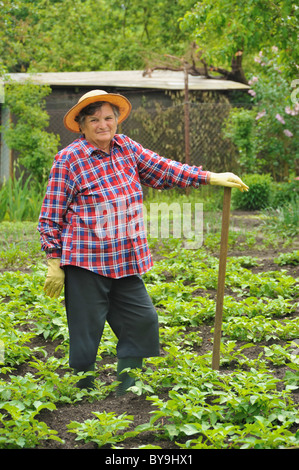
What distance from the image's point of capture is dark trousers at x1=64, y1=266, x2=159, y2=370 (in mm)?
3408

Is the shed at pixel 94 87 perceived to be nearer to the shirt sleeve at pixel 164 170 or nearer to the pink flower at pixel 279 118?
the pink flower at pixel 279 118

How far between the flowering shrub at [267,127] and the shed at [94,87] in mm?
1493

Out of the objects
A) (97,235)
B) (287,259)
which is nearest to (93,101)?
(97,235)

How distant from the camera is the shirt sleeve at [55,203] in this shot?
3381 mm

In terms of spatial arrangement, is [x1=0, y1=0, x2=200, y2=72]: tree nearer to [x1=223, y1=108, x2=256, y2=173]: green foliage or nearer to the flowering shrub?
the flowering shrub

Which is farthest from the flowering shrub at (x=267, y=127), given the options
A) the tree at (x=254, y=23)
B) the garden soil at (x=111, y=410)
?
the garden soil at (x=111, y=410)

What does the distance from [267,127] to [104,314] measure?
31.8ft

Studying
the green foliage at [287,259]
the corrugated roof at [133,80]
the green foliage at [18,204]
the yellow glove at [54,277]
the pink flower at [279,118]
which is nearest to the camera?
the yellow glove at [54,277]

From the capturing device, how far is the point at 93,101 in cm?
346

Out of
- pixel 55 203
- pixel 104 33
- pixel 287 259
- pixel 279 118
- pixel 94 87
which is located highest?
pixel 104 33

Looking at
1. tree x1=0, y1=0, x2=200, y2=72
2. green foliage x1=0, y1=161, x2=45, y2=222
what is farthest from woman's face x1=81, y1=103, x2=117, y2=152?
tree x1=0, y1=0, x2=200, y2=72

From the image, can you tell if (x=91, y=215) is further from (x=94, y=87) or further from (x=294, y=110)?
(x=94, y=87)

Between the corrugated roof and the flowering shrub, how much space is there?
1.41 meters
